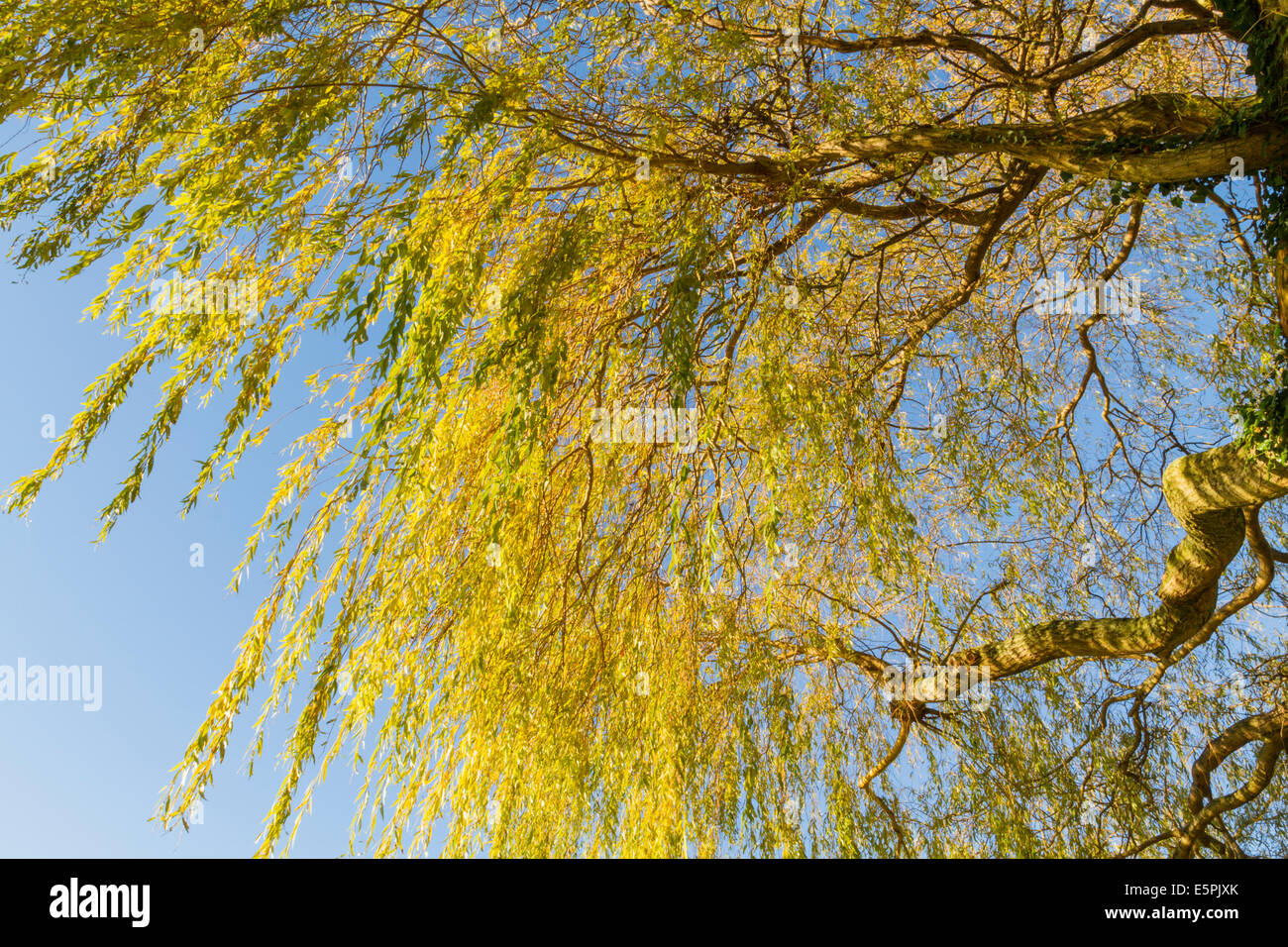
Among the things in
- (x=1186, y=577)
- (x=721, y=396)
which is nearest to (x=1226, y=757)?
(x=1186, y=577)

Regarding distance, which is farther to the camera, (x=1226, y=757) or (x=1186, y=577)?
(x=1226, y=757)

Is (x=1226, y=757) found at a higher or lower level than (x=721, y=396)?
lower

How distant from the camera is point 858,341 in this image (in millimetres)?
4688

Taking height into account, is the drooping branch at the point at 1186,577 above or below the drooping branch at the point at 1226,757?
above

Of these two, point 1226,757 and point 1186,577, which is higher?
point 1186,577

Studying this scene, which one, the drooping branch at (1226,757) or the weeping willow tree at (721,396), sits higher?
the weeping willow tree at (721,396)

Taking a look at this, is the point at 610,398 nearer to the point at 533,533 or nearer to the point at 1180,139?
the point at 533,533

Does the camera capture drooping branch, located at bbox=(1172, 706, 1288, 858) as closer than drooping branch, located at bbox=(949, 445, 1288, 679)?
No

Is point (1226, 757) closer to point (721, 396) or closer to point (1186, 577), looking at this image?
point (1186, 577)

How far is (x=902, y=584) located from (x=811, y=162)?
5.73 feet

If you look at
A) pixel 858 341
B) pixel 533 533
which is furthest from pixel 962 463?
pixel 533 533

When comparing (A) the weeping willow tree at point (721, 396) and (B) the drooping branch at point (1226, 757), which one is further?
(B) the drooping branch at point (1226, 757)

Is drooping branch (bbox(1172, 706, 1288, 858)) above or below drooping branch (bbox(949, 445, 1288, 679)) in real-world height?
below

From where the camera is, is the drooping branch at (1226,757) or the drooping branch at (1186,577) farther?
the drooping branch at (1226,757)
